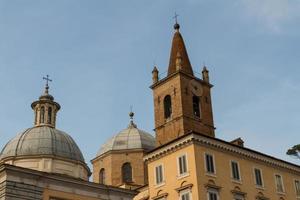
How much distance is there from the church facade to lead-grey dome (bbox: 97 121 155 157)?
94mm

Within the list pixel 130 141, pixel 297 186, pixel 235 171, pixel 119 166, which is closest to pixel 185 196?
pixel 235 171

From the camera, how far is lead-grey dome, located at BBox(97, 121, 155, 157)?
4912 centimetres

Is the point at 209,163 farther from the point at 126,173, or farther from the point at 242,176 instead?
the point at 126,173

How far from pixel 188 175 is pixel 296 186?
10.7 meters

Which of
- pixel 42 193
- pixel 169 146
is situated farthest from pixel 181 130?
pixel 42 193

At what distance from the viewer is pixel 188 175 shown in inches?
1375

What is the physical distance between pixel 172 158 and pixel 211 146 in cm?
272

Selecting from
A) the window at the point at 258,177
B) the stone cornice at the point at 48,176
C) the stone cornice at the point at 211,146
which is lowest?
the stone cornice at the point at 48,176

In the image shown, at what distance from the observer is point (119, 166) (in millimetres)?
48156

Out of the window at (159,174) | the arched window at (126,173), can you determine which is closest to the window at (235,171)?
the window at (159,174)

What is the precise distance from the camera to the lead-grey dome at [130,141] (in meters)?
49.1

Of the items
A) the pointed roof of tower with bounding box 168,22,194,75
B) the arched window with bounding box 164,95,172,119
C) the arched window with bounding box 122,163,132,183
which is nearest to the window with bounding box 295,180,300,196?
the arched window with bounding box 164,95,172,119

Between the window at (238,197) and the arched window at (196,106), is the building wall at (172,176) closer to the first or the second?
the window at (238,197)

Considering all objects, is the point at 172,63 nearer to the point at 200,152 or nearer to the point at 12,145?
the point at 200,152
